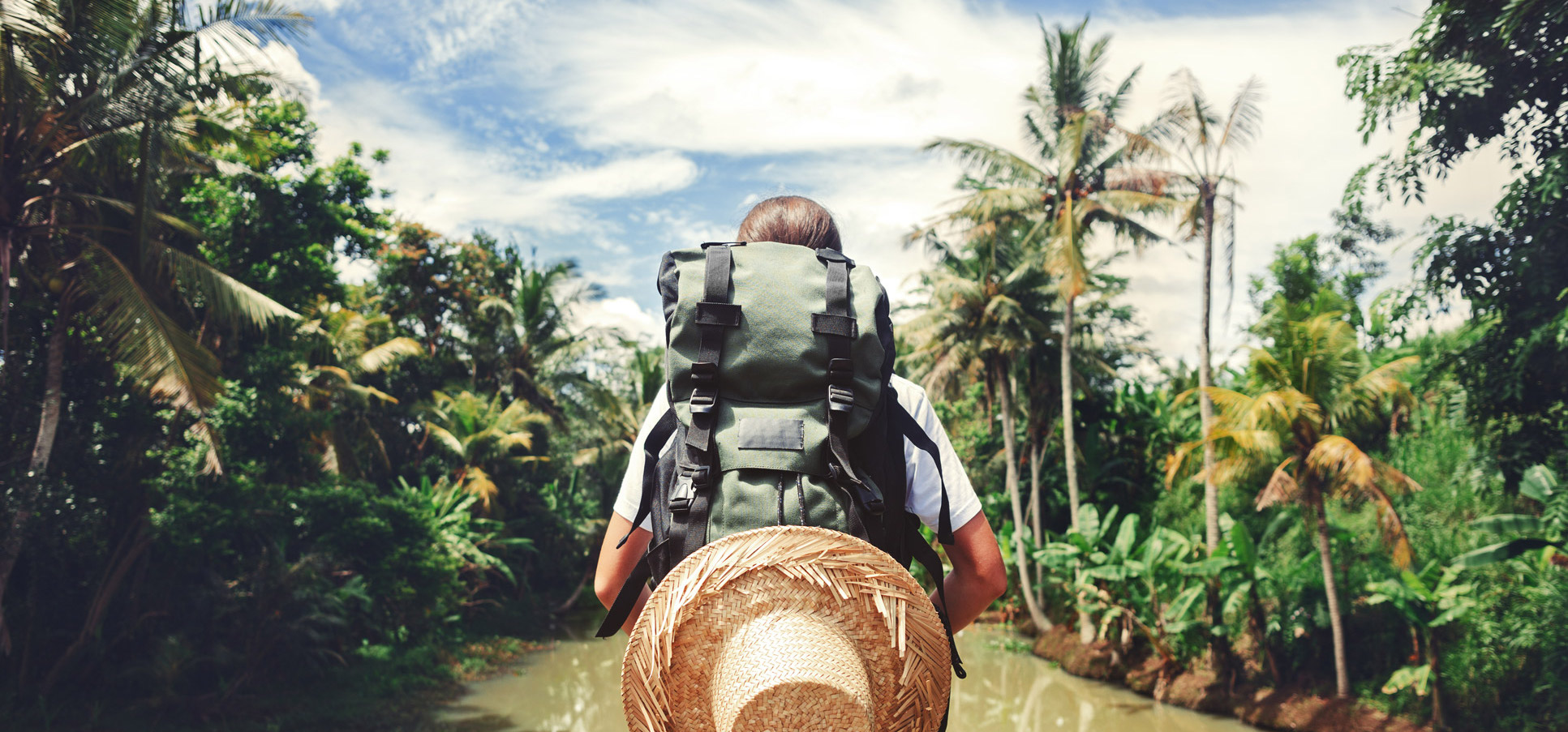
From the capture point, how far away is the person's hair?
1.49 meters

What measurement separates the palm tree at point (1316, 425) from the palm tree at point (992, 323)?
591cm

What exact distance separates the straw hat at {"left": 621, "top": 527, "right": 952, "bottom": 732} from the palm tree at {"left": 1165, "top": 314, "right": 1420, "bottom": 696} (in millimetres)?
10001

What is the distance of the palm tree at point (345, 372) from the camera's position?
14.1 meters

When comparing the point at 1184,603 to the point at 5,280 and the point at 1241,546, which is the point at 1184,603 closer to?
the point at 1241,546

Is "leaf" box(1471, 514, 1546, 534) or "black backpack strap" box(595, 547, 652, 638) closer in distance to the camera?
"black backpack strap" box(595, 547, 652, 638)

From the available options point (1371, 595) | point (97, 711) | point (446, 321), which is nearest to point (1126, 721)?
point (1371, 595)

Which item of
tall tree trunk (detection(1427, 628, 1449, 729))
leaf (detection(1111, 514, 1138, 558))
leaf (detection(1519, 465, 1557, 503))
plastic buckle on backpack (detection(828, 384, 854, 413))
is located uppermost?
plastic buckle on backpack (detection(828, 384, 854, 413))

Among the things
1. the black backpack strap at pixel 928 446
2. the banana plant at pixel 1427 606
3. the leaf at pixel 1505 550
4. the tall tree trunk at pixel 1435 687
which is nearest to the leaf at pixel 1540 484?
the leaf at pixel 1505 550

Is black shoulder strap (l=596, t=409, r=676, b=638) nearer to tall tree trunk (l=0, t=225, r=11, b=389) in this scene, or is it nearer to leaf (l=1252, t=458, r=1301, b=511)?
tall tree trunk (l=0, t=225, r=11, b=389)

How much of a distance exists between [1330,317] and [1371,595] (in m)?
3.41

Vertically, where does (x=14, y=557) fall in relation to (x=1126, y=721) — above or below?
above

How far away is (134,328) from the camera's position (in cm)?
827

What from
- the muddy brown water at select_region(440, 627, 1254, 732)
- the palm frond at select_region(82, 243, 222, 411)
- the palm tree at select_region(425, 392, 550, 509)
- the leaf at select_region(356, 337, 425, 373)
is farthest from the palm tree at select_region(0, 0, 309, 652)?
the palm tree at select_region(425, 392, 550, 509)

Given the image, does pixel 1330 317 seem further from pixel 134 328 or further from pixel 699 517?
pixel 134 328
